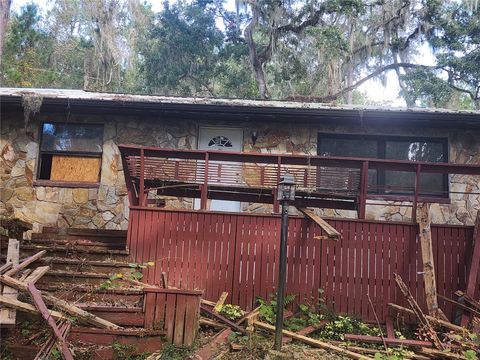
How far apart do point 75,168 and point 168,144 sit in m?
1.87

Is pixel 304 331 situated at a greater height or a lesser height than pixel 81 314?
lesser

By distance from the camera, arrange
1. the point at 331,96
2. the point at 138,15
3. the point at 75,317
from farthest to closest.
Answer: the point at 138,15
the point at 331,96
the point at 75,317

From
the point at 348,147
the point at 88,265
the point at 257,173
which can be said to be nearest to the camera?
the point at 88,265

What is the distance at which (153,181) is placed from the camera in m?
5.75

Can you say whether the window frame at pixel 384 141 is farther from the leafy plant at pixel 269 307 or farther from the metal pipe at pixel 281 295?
the metal pipe at pixel 281 295

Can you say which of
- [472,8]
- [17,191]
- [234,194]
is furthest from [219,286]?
[472,8]

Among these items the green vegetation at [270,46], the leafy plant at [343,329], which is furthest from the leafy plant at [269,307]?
the green vegetation at [270,46]

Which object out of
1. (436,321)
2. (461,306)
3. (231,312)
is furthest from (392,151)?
(231,312)

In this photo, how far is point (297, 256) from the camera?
5086mm

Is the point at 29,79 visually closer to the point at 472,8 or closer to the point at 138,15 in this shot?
the point at 138,15

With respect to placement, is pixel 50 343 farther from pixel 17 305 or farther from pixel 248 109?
pixel 248 109

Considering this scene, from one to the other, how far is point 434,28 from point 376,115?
950 cm

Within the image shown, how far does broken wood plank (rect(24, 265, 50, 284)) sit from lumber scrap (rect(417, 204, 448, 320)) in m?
4.43

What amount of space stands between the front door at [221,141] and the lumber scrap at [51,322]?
13.5ft
